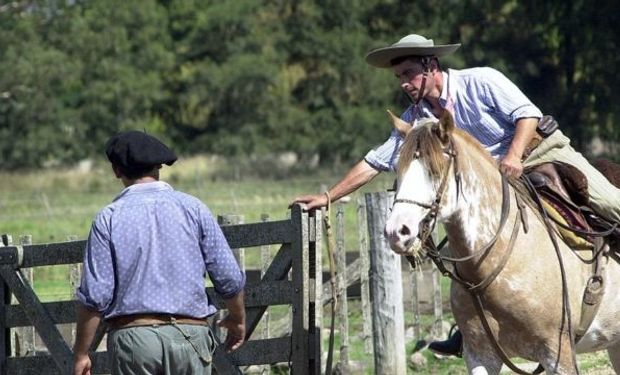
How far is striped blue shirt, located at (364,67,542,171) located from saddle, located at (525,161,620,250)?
27cm

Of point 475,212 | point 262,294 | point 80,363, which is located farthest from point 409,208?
point 262,294

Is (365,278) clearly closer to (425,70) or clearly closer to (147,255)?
(425,70)

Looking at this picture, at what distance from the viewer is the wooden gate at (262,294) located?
7922 millimetres

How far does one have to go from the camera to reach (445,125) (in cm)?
646

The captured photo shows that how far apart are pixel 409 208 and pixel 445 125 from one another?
0.50m

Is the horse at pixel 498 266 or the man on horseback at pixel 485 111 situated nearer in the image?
the horse at pixel 498 266

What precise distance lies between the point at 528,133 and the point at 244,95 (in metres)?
51.2

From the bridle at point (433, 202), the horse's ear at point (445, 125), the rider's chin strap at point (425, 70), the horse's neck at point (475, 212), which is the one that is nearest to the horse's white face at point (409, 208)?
the bridle at point (433, 202)

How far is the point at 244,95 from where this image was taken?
58062mm

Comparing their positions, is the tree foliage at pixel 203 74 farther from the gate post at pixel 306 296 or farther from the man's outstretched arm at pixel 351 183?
the man's outstretched arm at pixel 351 183

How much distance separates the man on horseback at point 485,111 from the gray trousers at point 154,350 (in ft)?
5.67

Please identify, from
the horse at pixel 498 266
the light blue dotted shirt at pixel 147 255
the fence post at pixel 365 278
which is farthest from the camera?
the fence post at pixel 365 278

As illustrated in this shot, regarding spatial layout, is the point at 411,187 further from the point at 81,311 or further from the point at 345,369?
the point at 345,369

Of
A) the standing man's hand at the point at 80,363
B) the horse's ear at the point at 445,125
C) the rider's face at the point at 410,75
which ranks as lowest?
the standing man's hand at the point at 80,363
